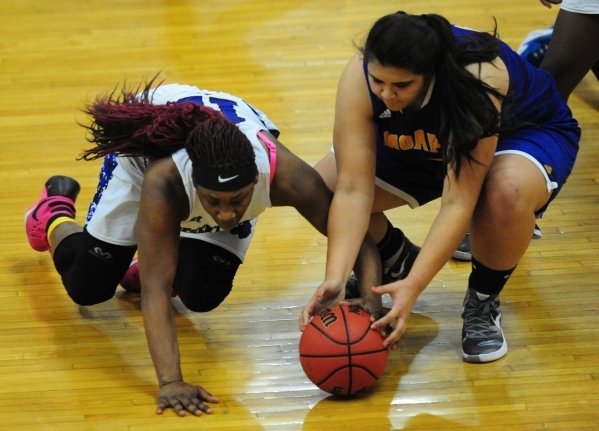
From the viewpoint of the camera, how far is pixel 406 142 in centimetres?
236

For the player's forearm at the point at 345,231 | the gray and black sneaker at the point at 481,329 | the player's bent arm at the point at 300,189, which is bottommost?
the gray and black sneaker at the point at 481,329

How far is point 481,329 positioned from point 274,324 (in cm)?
60

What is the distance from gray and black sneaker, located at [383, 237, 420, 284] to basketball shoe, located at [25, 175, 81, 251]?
1.06 metres

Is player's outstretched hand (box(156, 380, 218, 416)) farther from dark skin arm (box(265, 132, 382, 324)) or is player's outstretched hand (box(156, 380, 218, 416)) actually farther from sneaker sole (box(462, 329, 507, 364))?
sneaker sole (box(462, 329, 507, 364))

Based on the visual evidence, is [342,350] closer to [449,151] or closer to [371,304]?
[371,304]

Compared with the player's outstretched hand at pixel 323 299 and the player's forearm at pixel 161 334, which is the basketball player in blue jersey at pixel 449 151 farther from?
the player's forearm at pixel 161 334

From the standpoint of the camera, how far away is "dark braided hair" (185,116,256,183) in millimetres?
2059

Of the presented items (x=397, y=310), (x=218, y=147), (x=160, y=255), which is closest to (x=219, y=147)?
(x=218, y=147)

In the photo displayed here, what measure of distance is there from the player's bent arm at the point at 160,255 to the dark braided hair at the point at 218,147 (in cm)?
12

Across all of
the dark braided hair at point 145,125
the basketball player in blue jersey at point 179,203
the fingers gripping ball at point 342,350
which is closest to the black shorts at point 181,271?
the basketball player in blue jersey at point 179,203

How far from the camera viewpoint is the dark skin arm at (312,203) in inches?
88.6

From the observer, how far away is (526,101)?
2412 millimetres

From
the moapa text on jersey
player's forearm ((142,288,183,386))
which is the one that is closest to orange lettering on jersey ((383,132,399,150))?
the moapa text on jersey

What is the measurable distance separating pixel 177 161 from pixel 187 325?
2.15ft
